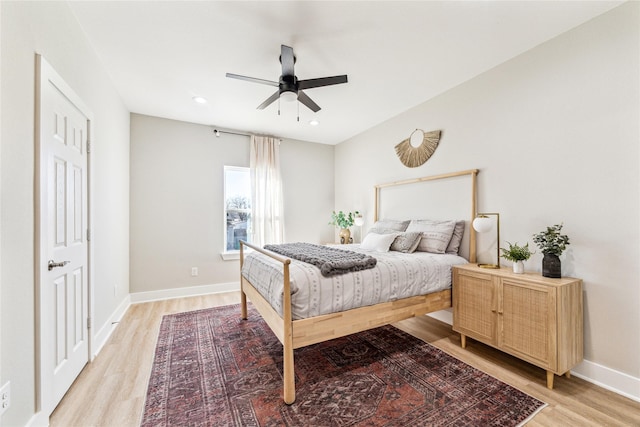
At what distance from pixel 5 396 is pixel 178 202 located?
318 centimetres

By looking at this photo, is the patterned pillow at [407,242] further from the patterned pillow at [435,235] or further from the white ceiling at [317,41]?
the white ceiling at [317,41]

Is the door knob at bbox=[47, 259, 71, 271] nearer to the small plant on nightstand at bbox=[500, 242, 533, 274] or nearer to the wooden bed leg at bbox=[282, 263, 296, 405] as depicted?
the wooden bed leg at bbox=[282, 263, 296, 405]

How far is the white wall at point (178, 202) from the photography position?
3893 mm

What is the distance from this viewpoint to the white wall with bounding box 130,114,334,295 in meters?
3.89

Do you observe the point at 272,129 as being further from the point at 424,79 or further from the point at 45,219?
the point at 45,219

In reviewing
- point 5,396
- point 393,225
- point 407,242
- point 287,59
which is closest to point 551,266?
point 407,242

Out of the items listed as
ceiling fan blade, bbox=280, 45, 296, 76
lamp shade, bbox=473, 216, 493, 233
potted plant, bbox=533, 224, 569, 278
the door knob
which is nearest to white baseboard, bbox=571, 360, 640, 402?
potted plant, bbox=533, 224, 569, 278

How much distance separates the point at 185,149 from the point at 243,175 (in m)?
0.99

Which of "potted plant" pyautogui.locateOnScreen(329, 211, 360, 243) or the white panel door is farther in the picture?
"potted plant" pyautogui.locateOnScreen(329, 211, 360, 243)

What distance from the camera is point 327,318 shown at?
77.0 inches

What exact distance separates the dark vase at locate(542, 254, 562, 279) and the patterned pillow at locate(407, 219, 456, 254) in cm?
91

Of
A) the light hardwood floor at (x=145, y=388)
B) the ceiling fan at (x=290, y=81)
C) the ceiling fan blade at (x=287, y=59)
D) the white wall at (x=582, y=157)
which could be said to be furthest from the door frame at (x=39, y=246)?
the white wall at (x=582, y=157)

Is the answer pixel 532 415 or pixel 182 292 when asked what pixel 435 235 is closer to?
pixel 532 415

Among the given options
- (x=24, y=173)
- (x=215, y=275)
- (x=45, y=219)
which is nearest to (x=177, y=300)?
(x=215, y=275)
